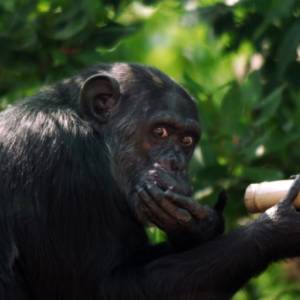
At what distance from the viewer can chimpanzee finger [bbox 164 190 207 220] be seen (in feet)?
26.1

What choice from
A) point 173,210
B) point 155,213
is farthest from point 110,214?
point 173,210

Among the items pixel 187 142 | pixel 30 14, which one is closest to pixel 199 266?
pixel 187 142

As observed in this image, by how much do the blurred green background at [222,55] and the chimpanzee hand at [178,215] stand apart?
1.83 m

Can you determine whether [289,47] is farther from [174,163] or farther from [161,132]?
[174,163]

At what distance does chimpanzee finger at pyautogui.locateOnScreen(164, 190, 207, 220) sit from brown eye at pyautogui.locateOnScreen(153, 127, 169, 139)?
843 millimetres

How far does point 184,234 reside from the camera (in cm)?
816

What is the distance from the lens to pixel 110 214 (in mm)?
8305

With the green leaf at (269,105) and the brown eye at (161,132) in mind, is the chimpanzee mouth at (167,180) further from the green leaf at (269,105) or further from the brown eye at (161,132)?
the green leaf at (269,105)

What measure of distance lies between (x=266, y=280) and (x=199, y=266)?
6284 mm

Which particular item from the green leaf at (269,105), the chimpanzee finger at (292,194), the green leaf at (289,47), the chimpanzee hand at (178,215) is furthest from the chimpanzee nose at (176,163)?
the green leaf at (289,47)

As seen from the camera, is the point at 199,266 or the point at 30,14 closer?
the point at 199,266

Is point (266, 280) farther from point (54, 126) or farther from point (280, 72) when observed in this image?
point (54, 126)

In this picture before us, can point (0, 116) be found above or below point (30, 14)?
below

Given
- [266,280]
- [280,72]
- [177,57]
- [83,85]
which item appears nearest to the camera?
[83,85]
